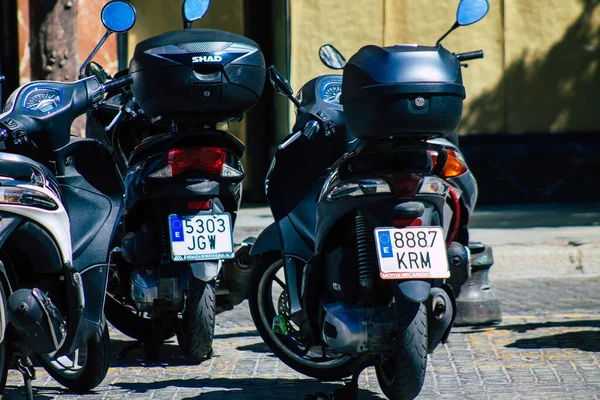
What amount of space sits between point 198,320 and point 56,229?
46.0 inches

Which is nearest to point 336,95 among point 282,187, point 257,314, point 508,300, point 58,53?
→ point 282,187

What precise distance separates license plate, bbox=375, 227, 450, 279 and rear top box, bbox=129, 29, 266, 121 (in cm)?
130

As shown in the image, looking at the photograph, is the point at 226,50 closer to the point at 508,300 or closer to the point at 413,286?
the point at 413,286

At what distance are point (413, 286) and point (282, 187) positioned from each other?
127cm

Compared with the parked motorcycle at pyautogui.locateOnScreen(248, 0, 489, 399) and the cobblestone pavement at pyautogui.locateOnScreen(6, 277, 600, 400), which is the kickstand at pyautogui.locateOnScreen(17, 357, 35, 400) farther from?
the parked motorcycle at pyautogui.locateOnScreen(248, 0, 489, 399)

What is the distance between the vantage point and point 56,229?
4496 mm

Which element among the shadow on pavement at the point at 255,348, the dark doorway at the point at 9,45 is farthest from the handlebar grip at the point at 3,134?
the dark doorway at the point at 9,45

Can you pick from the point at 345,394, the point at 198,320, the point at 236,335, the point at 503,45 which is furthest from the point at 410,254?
the point at 503,45

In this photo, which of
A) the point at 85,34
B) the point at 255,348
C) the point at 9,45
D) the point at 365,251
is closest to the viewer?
the point at 365,251

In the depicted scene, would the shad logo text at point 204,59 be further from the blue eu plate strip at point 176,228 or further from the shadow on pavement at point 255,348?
the shadow on pavement at point 255,348

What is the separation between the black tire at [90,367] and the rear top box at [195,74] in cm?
105

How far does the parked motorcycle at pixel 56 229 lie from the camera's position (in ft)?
14.3

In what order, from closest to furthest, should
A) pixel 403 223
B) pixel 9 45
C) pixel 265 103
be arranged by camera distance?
pixel 403 223, pixel 9 45, pixel 265 103

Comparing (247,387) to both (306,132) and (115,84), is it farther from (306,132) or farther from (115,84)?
(115,84)
